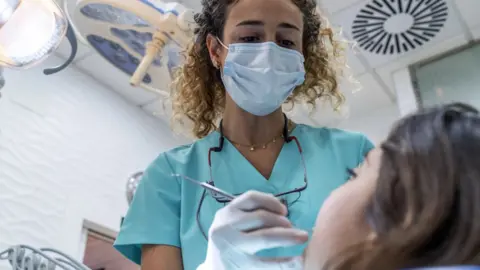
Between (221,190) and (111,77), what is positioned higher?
(221,190)

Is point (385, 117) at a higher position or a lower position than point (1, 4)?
lower

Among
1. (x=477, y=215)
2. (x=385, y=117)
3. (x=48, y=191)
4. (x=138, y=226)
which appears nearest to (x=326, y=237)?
(x=477, y=215)

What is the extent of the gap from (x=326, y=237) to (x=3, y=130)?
193 cm

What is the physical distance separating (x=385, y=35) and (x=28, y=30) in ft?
5.99

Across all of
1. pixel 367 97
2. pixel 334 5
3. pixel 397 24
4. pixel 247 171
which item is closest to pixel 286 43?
pixel 247 171

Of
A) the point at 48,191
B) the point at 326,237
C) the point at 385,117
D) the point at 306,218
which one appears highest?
the point at 326,237

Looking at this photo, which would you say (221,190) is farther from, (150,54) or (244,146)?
(150,54)

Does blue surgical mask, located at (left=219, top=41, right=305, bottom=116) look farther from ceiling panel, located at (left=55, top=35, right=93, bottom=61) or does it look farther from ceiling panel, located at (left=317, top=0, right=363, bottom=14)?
ceiling panel, located at (left=55, top=35, right=93, bottom=61)

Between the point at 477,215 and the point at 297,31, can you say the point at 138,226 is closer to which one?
the point at 297,31

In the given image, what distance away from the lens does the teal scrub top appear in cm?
97

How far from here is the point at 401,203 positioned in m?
0.53

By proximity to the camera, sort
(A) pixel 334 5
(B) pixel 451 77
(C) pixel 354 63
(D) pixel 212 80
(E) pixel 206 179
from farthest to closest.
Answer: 1. (C) pixel 354 63
2. (B) pixel 451 77
3. (A) pixel 334 5
4. (D) pixel 212 80
5. (E) pixel 206 179

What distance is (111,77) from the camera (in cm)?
291

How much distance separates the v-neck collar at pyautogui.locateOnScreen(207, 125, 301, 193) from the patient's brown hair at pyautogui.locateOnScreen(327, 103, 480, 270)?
44 cm
